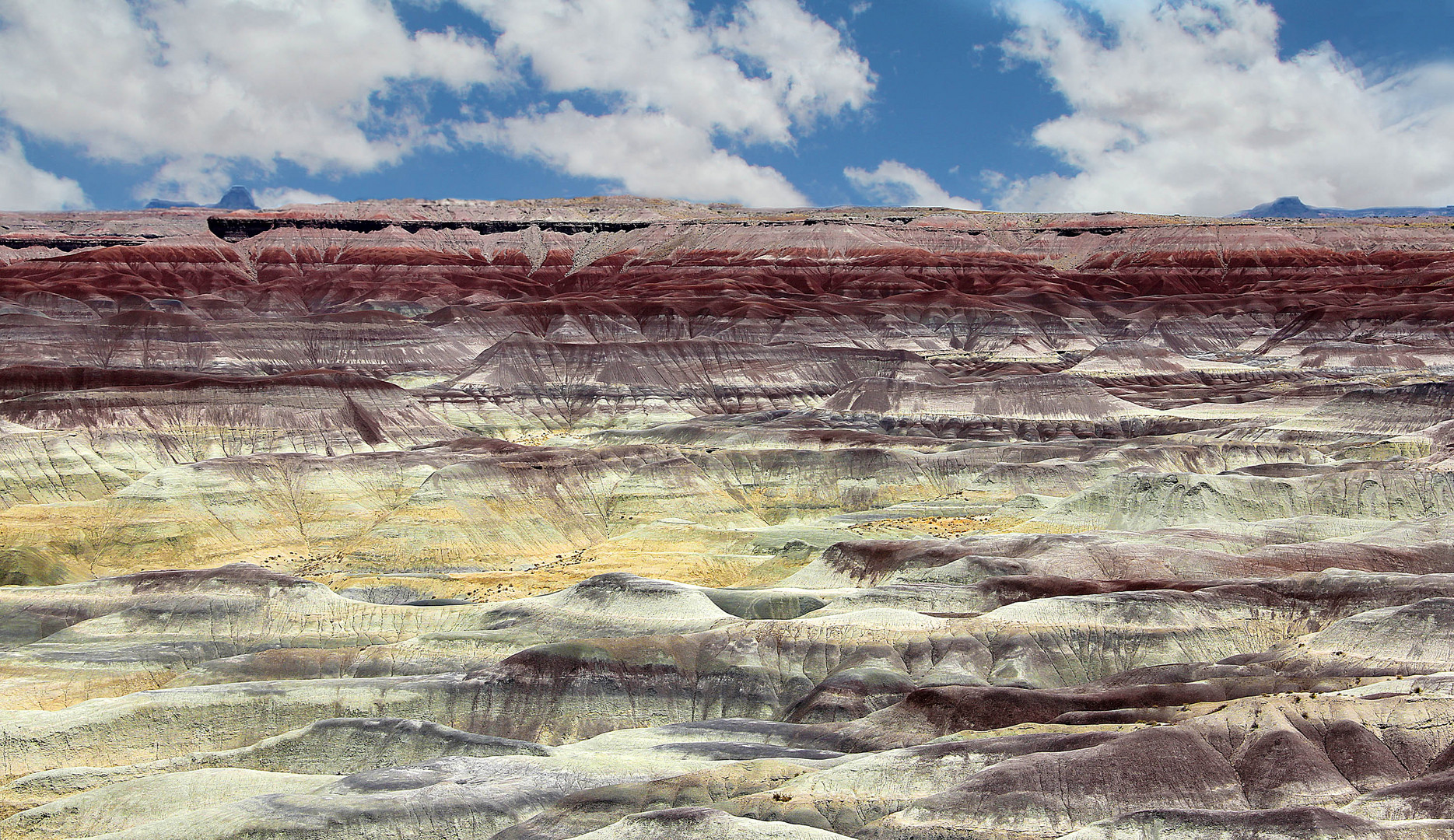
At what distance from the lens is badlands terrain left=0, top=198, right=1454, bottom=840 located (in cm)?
2442

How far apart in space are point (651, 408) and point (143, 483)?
1803 inches

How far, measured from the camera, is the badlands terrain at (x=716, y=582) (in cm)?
2442

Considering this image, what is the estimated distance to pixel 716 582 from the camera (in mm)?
52625

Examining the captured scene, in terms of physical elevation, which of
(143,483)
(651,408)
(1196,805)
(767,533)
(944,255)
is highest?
(944,255)

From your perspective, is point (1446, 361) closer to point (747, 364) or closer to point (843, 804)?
point (747, 364)

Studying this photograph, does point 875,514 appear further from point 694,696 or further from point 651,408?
point 651,408

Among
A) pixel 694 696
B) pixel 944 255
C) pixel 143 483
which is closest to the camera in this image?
pixel 694 696

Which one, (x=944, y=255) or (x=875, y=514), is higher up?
(x=944, y=255)

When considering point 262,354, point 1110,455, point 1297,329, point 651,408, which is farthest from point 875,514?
point 1297,329

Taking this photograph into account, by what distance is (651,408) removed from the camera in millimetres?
97250

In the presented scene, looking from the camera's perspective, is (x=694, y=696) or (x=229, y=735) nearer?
(x=229, y=735)

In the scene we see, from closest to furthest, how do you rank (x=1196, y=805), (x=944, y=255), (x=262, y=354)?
(x=1196, y=805) → (x=262, y=354) → (x=944, y=255)

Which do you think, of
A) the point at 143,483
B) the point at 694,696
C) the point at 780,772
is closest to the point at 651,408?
the point at 143,483

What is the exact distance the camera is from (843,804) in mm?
23562
